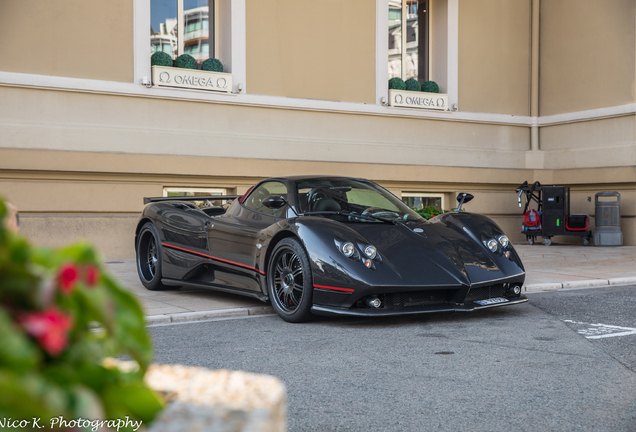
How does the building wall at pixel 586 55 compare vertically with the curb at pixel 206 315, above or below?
above

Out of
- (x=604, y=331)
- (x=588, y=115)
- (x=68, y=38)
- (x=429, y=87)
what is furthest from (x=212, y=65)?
(x=604, y=331)

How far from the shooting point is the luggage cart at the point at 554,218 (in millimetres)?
14336

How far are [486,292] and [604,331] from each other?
3.32ft

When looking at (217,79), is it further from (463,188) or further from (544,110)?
(544,110)

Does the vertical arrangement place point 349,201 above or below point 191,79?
below

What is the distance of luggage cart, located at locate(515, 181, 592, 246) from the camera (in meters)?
14.3

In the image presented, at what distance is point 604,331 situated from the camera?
5277 millimetres

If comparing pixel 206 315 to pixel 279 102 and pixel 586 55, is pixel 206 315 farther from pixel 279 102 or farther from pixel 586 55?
pixel 586 55

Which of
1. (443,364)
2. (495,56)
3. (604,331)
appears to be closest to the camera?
(443,364)

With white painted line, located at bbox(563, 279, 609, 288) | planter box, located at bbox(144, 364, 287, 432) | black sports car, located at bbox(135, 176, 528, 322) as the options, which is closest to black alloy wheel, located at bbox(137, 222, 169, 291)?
black sports car, located at bbox(135, 176, 528, 322)

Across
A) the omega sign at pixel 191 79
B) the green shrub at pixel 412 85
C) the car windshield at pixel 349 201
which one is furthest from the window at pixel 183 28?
the car windshield at pixel 349 201

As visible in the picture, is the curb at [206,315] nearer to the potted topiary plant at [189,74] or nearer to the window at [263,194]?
the window at [263,194]

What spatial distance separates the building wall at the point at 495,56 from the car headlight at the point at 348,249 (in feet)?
33.1

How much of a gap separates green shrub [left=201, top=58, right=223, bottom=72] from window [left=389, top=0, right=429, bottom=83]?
4.09 m
